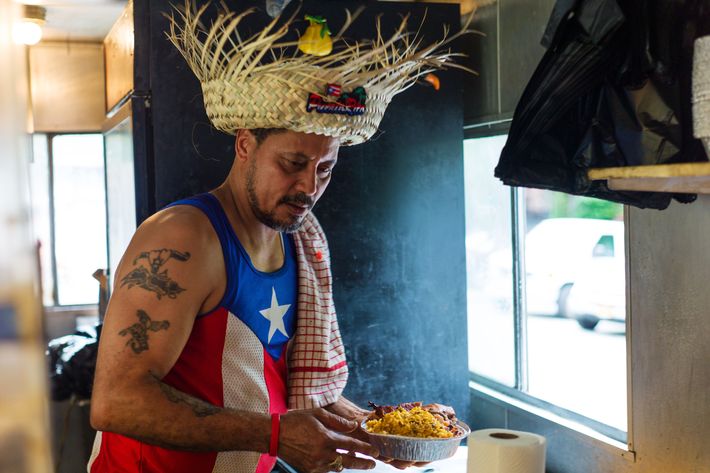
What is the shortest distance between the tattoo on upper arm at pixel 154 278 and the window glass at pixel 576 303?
4.15ft

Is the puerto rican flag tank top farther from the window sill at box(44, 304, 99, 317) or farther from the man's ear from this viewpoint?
the window sill at box(44, 304, 99, 317)

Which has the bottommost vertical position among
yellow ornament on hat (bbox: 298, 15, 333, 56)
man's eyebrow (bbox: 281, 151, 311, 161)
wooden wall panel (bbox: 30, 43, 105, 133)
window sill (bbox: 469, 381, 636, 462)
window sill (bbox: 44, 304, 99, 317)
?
window sill (bbox: 469, 381, 636, 462)

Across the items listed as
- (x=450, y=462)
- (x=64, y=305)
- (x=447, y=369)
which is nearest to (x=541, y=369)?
(x=447, y=369)

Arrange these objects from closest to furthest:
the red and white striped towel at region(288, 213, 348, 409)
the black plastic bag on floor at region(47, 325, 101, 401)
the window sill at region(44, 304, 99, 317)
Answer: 1. the red and white striped towel at region(288, 213, 348, 409)
2. the black plastic bag on floor at region(47, 325, 101, 401)
3. the window sill at region(44, 304, 99, 317)

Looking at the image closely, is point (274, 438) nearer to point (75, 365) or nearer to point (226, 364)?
point (226, 364)

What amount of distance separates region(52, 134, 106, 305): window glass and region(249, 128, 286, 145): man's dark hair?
3.95 meters

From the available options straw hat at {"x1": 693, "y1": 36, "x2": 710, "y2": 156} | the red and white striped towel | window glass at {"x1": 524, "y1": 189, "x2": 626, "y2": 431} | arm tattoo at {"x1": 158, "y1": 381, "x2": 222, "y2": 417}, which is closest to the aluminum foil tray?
the red and white striped towel

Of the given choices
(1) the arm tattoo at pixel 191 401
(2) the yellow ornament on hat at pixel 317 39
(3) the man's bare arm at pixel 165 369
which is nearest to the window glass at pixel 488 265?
(2) the yellow ornament on hat at pixel 317 39

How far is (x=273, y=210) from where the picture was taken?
186cm

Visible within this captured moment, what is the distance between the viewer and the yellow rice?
73.6 inches

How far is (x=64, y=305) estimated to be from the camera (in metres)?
5.70

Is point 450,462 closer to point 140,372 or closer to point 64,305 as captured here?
point 140,372

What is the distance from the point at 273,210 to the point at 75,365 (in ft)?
6.64

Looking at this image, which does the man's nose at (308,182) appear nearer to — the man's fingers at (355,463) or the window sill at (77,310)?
the man's fingers at (355,463)
